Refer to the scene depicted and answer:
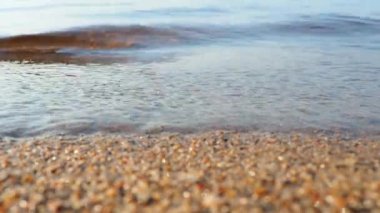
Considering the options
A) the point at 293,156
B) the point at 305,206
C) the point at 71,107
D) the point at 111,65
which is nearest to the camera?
the point at 305,206

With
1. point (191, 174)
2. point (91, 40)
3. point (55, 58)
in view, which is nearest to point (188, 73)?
point (55, 58)

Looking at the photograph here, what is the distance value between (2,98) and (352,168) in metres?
3.38

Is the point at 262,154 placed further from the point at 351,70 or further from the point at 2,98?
the point at 351,70

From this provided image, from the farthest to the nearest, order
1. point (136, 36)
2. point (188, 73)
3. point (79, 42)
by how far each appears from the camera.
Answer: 1. point (136, 36)
2. point (79, 42)
3. point (188, 73)

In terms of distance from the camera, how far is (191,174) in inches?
106

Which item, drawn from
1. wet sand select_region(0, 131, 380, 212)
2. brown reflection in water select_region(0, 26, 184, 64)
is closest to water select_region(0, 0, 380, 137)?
brown reflection in water select_region(0, 26, 184, 64)

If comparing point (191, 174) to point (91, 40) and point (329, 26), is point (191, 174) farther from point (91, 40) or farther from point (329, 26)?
point (329, 26)

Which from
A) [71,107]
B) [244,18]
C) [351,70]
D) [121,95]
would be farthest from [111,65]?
[244,18]

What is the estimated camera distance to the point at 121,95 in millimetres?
5023

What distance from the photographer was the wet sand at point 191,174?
232cm

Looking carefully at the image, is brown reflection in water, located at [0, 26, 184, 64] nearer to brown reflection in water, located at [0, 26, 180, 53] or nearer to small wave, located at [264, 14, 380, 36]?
brown reflection in water, located at [0, 26, 180, 53]

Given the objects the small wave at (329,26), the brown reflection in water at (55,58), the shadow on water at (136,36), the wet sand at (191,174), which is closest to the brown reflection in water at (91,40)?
the shadow on water at (136,36)

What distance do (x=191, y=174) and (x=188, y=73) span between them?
12.0 ft

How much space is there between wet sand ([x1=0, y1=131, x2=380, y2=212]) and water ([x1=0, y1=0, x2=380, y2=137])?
49 cm
